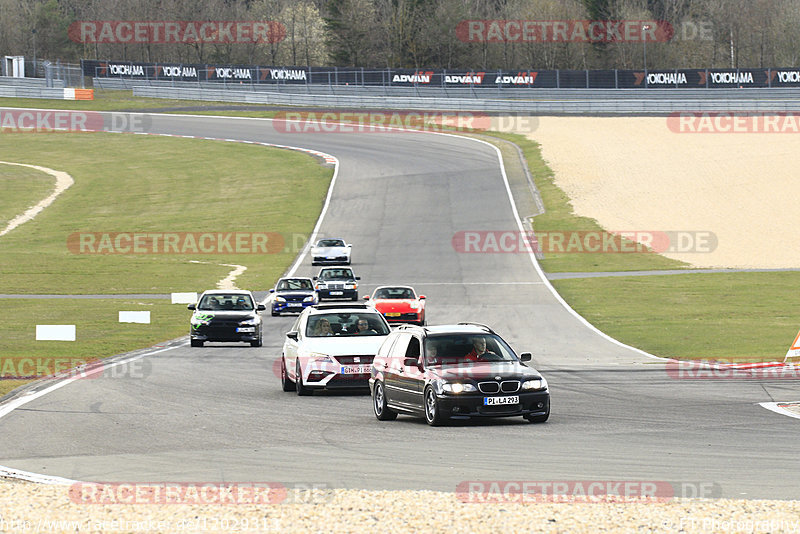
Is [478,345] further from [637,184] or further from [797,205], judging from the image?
[637,184]

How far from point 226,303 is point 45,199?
143ft

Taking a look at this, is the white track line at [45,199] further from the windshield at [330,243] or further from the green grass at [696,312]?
the green grass at [696,312]

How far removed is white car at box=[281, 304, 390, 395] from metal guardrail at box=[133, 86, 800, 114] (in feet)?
221

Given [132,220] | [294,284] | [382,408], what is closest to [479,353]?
[382,408]

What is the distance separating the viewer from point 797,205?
181ft

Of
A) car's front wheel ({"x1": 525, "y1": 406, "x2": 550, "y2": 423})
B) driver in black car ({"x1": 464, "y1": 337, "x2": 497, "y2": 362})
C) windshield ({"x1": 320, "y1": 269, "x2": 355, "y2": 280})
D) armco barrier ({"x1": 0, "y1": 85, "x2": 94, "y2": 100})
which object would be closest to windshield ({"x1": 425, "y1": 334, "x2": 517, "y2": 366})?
driver in black car ({"x1": 464, "y1": 337, "x2": 497, "y2": 362})

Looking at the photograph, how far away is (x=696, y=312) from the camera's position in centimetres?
3325

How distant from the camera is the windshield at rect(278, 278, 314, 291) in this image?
36.0 metres

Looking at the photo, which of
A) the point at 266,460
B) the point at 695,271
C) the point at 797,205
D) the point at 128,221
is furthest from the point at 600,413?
the point at 128,221

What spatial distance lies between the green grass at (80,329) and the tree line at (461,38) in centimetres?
8586

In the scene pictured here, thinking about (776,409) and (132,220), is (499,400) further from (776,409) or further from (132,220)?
(132,220)

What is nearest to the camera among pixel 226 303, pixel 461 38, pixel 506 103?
pixel 226 303

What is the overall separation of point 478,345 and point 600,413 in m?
1.91

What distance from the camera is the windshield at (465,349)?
14961 mm
